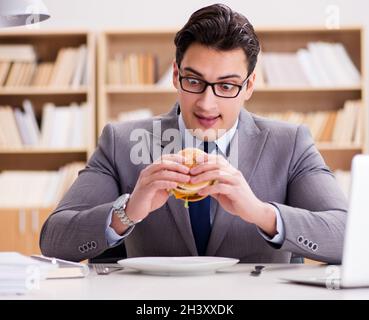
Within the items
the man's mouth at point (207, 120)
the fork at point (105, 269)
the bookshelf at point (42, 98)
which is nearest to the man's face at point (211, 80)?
the man's mouth at point (207, 120)

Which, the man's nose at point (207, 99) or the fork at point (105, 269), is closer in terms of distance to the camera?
the fork at point (105, 269)

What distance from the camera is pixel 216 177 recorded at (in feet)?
5.70

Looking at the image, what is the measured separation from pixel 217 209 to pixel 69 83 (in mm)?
2798

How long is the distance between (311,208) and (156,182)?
55 cm

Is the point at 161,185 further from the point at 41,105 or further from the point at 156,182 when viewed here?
the point at 41,105

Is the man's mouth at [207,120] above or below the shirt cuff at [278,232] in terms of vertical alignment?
above

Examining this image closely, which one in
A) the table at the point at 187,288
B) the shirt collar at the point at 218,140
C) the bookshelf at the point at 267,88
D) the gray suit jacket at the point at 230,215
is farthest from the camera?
the bookshelf at the point at 267,88

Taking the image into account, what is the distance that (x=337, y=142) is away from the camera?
182 inches

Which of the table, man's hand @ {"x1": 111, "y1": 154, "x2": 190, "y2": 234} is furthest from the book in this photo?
man's hand @ {"x1": 111, "y1": 154, "x2": 190, "y2": 234}

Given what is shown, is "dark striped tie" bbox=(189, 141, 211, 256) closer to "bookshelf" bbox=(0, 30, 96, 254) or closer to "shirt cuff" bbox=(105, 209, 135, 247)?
"shirt cuff" bbox=(105, 209, 135, 247)

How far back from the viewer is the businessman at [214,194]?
191 cm

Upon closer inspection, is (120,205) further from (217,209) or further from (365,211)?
(365,211)

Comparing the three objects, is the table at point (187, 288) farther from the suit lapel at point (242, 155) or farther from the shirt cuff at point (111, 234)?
the suit lapel at point (242, 155)

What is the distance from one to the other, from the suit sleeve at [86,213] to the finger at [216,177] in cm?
33
